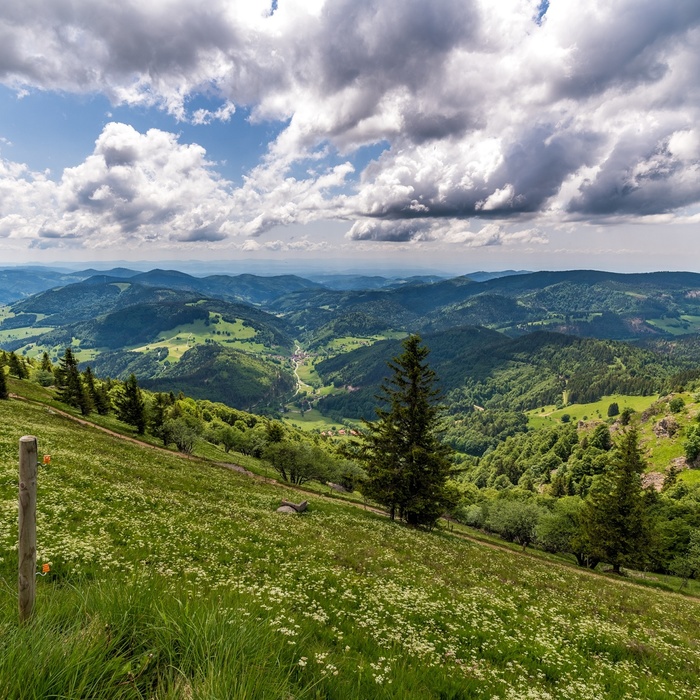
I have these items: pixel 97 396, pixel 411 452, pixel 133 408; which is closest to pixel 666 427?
pixel 411 452

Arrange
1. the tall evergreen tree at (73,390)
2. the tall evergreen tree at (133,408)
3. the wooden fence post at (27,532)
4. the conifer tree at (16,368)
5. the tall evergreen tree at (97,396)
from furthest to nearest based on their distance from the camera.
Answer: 1. the conifer tree at (16,368)
2. the tall evergreen tree at (97,396)
3. the tall evergreen tree at (73,390)
4. the tall evergreen tree at (133,408)
5. the wooden fence post at (27,532)

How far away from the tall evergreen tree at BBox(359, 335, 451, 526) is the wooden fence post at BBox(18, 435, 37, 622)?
106ft

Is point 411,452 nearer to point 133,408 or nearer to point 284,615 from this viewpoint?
point 284,615

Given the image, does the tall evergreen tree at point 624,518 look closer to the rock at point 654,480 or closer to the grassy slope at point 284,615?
the grassy slope at point 284,615

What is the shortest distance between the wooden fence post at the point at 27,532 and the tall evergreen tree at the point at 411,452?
3241 centimetres

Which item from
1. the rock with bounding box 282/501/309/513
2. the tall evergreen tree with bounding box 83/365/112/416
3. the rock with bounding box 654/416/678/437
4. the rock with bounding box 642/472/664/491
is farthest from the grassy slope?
the rock with bounding box 654/416/678/437

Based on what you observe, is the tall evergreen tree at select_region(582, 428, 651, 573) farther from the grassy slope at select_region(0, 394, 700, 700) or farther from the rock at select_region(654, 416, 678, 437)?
the rock at select_region(654, 416, 678, 437)

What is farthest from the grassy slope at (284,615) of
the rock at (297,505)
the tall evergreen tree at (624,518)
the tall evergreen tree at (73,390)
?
the tall evergreen tree at (73,390)

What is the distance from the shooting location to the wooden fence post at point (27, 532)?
17.6 ft

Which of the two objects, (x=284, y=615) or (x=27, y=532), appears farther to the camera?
(x=284, y=615)

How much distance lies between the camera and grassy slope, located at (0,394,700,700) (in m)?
4.69

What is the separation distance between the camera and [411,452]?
36969 millimetres

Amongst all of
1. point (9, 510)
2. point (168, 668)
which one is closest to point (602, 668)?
point (168, 668)

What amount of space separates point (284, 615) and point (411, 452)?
95.1 feet
